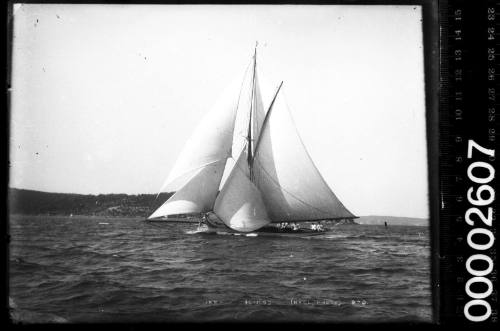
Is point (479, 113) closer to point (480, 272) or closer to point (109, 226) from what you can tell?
point (480, 272)

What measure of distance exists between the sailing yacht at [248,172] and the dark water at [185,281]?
517 millimetres

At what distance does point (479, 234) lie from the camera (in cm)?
346

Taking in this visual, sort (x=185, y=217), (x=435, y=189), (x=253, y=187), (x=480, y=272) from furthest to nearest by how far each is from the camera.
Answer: (x=253, y=187) → (x=185, y=217) → (x=435, y=189) → (x=480, y=272)

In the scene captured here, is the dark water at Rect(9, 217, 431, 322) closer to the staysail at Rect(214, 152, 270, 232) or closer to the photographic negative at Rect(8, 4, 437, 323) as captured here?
the photographic negative at Rect(8, 4, 437, 323)

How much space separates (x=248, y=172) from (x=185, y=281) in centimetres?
163

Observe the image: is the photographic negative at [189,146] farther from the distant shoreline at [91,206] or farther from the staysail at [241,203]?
the staysail at [241,203]

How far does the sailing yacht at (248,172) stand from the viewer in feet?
13.6

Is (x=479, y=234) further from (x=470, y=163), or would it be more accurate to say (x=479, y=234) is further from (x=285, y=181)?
(x=285, y=181)

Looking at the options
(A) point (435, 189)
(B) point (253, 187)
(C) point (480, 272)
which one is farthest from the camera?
(B) point (253, 187)

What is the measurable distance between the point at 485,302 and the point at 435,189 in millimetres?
1013

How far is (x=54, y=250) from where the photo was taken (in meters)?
3.75

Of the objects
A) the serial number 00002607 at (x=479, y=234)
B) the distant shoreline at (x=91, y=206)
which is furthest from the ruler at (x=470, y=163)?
the distant shoreline at (x=91, y=206)

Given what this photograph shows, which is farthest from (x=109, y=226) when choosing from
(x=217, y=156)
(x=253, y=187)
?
(x=253, y=187)

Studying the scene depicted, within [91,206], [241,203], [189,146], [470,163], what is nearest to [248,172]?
[241,203]
